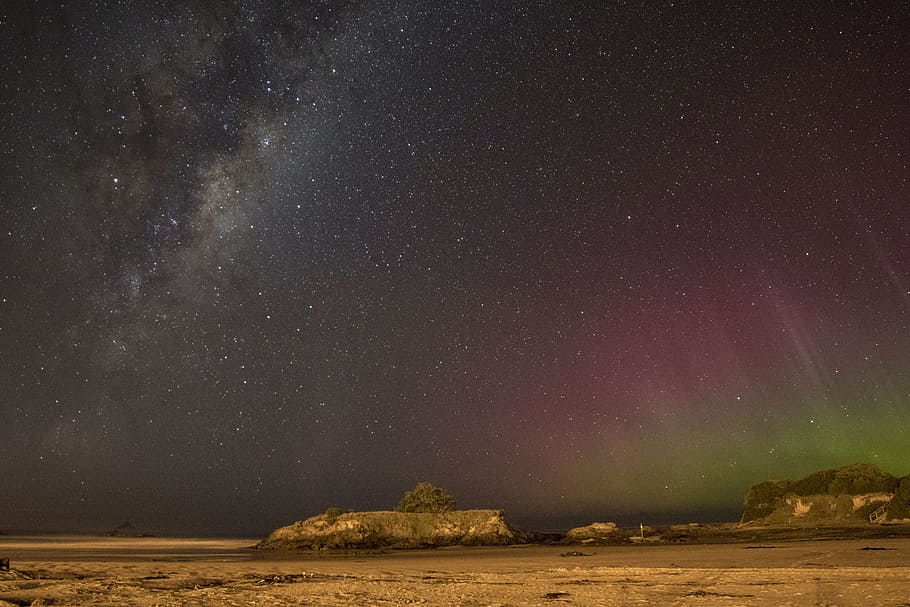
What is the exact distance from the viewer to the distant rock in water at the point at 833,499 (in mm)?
50000

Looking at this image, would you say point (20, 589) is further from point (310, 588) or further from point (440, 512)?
point (440, 512)

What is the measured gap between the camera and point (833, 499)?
55062mm

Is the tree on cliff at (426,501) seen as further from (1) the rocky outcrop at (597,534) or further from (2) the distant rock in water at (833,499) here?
(2) the distant rock in water at (833,499)

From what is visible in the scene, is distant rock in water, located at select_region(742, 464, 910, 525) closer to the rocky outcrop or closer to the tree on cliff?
the rocky outcrop

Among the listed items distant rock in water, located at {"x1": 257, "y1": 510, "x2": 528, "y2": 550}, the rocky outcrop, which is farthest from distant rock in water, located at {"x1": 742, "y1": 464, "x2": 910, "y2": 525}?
distant rock in water, located at {"x1": 257, "y1": 510, "x2": 528, "y2": 550}

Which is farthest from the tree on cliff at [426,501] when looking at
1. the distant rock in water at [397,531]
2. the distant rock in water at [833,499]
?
the distant rock in water at [833,499]

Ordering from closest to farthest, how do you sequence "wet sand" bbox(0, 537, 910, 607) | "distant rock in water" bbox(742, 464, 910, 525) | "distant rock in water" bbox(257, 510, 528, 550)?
"wet sand" bbox(0, 537, 910, 607) < "distant rock in water" bbox(257, 510, 528, 550) < "distant rock in water" bbox(742, 464, 910, 525)

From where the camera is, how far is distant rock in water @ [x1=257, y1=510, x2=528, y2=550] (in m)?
47.6

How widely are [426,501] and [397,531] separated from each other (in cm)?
358

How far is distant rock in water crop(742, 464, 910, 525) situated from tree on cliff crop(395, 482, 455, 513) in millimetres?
28095

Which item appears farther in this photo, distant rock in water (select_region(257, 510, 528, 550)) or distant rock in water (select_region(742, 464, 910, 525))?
distant rock in water (select_region(742, 464, 910, 525))

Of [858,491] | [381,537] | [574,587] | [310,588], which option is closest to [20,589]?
[310,588]

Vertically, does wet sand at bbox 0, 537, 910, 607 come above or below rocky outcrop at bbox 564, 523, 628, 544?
above

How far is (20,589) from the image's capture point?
15469 millimetres
